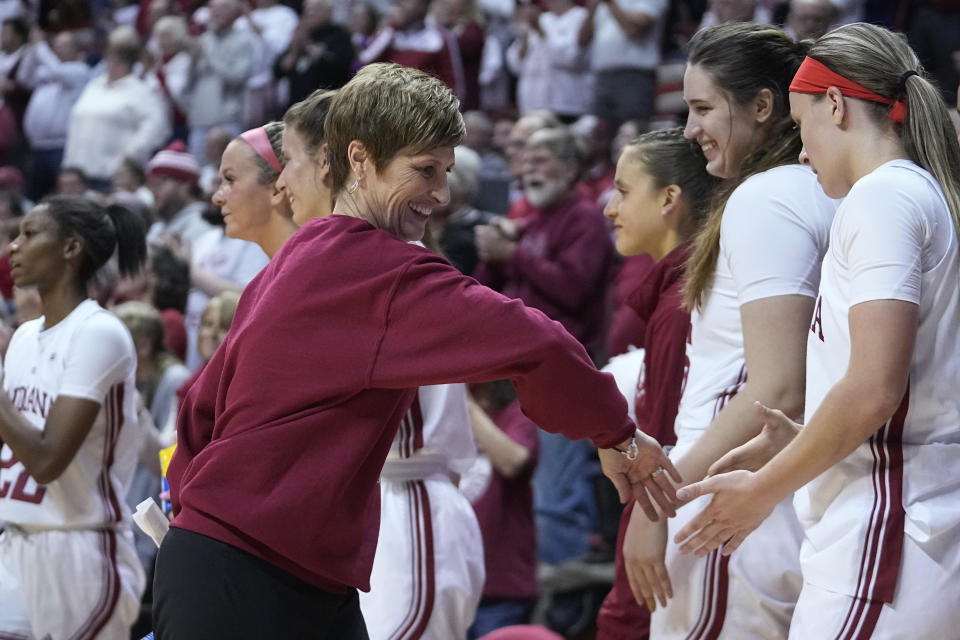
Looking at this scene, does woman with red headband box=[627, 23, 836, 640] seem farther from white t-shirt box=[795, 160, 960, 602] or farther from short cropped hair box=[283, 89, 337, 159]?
short cropped hair box=[283, 89, 337, 159]

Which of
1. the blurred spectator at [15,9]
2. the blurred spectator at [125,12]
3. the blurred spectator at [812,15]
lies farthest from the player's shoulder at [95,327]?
the blurred spectator at [15,9]

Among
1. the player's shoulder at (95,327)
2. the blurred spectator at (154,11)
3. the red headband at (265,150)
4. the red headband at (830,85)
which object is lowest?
the blurred spectator at (154,11)

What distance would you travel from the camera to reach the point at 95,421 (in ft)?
14.5

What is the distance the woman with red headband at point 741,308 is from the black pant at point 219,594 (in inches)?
40.2

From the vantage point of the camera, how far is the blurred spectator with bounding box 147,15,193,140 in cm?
1178

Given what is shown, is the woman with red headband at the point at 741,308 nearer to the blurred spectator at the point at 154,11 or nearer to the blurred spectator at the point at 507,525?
the blurred spectator at the point at 507,525

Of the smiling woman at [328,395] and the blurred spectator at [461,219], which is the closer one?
the smiling woman at [328,395]

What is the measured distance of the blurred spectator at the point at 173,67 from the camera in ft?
38.7

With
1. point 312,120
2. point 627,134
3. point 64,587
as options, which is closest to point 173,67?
point 627,134

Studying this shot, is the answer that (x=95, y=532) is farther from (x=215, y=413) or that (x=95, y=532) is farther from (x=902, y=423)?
(x=902, y=423)

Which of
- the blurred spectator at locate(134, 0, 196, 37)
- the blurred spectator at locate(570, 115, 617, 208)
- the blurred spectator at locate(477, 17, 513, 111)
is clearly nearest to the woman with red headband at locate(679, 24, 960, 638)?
the blurred spectator at locate(570, 115, 617, 208)

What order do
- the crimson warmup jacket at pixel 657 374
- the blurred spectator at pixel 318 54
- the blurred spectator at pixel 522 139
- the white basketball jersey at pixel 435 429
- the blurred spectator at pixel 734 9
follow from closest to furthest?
the crimson warmup jacket at pixel 657 374, the white basketball jersey at pixel 435 429, the blurred spectator at pixel 522 139, the blurred spectator at pixel 734 9, the blurred spectator at pixel 318 54

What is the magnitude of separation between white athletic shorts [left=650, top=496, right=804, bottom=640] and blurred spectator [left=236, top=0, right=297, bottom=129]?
924 centimetres

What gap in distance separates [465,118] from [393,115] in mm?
7121
